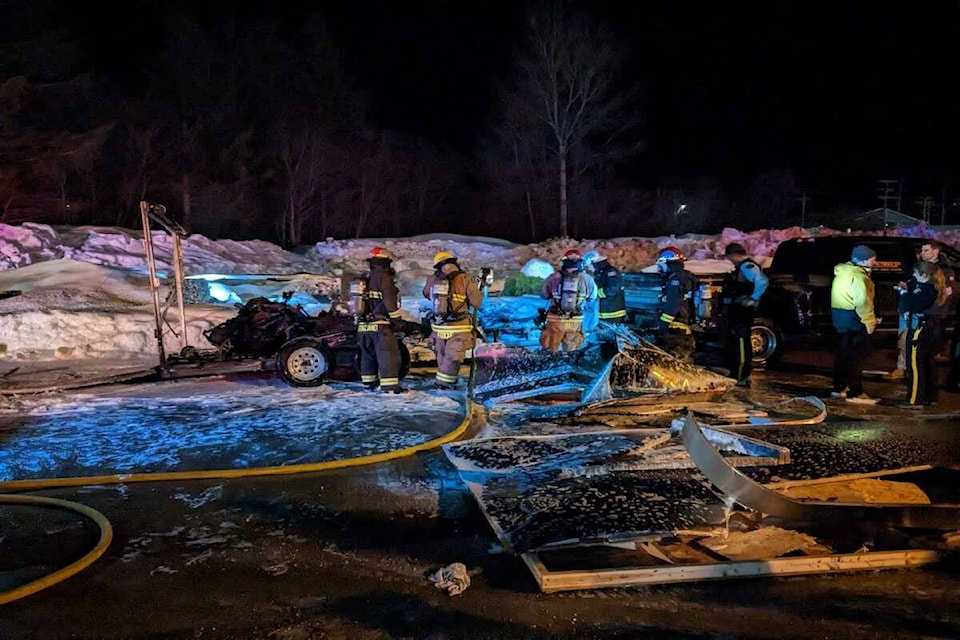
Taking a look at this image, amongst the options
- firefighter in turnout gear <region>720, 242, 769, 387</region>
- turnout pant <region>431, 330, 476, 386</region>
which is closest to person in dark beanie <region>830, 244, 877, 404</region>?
firefighter in turnout gear <region>720, 242, 769, 387</region>

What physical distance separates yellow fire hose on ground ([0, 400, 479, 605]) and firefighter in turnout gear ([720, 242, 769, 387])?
13.2 feet

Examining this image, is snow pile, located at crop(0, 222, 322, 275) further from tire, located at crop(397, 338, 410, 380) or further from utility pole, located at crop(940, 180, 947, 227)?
utility pole, located at crop(940, 180, 947, 227)

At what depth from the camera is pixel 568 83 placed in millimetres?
30375

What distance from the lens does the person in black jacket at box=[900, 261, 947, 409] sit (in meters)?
7.46

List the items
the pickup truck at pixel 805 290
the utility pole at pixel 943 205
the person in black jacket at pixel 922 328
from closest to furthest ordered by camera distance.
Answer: the person in black jacket at pixel 922 328 < the pickup truck at pixel 805 290 < the utility pole at pixel 943 205

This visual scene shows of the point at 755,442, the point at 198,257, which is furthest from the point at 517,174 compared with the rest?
the point at 755,442

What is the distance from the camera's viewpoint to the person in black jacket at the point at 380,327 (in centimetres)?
786

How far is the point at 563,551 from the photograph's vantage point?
13.8 ft

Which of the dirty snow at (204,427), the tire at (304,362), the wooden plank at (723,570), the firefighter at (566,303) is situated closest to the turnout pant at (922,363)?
the firefighter at (566,303)

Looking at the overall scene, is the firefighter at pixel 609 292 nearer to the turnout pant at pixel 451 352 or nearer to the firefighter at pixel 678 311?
the firefighter at pixel 678 311

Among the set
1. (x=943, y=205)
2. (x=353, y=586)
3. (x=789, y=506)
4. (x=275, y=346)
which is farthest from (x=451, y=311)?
(x=943, y=205)

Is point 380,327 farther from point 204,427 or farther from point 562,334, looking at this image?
point 562,334

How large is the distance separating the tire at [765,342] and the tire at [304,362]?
590 cm

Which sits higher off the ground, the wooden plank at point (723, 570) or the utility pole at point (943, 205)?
the utility pole at point (943, 205)
